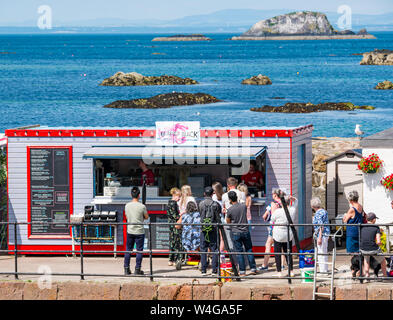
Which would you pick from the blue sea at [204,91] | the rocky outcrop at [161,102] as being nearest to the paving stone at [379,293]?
the blue sea at [204,91]

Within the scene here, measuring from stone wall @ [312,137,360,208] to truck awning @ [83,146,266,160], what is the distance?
4969 millimetres

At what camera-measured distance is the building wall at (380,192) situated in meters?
16.0

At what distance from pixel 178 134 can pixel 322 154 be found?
832cm

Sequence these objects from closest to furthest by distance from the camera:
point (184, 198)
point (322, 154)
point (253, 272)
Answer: point (253, 272), point (184, 198), point (322, 154)

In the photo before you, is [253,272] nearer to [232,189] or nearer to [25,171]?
[232,189]

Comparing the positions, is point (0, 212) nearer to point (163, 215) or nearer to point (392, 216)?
point (163, 215)

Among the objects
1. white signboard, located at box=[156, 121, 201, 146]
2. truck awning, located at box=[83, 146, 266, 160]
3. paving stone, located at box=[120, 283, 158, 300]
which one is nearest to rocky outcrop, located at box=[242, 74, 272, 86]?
white signboard, located at box=[156, 121, 201, 146]

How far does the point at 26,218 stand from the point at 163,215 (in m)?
2.78

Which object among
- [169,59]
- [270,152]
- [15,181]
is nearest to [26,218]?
[15,181]

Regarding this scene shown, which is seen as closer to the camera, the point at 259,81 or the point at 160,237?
the point at 160,237

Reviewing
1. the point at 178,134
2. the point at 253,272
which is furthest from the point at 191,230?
the point at 178,134

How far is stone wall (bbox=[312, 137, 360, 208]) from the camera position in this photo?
20841 mm

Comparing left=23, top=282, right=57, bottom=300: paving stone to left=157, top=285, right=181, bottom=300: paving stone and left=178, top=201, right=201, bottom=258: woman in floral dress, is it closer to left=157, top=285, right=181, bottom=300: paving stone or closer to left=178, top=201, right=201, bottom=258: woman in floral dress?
left=157, top=285, right=181, bottom=300: paving stone

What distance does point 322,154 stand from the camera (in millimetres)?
23656
